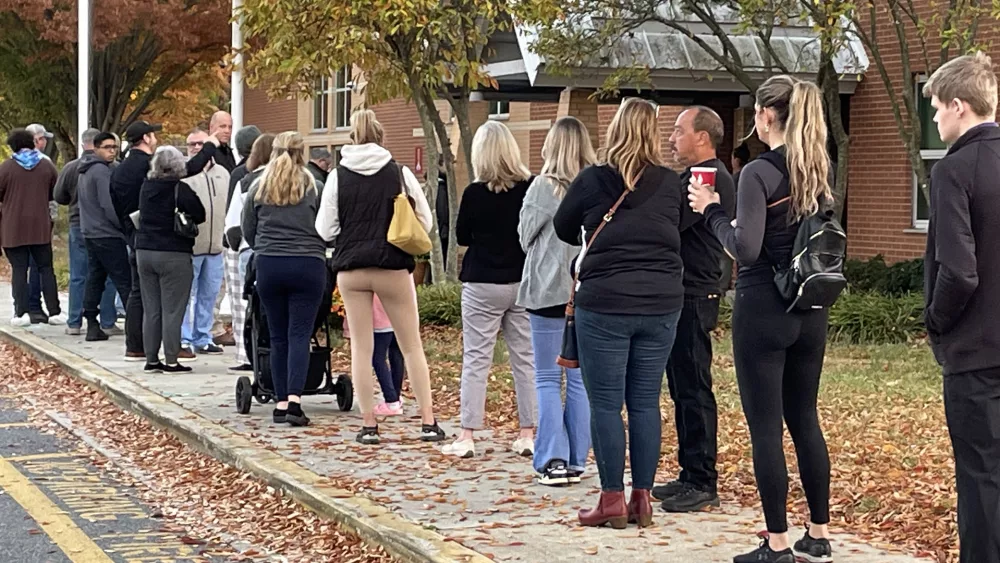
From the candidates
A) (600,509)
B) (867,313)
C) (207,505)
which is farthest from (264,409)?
(867,313)

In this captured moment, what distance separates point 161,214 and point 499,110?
51.1 ft

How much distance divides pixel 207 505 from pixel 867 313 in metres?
9.29

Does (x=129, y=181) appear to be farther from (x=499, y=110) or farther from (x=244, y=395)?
(x=499, y=110)

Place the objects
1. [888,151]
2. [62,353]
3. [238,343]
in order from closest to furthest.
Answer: [238,343] → [62,353] → [888,151]

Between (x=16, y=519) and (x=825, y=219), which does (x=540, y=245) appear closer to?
(x=825, y=219)

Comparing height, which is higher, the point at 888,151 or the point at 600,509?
the point at 888,151

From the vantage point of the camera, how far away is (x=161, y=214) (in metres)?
12.1

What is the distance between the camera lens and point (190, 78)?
36844 mm

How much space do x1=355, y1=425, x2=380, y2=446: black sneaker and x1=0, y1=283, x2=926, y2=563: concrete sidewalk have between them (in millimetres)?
80

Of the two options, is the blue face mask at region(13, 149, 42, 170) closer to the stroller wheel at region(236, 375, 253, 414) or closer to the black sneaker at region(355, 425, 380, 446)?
the stroller wheel at region(236, 375, 253, 414)

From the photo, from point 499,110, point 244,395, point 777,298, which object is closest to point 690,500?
point 777,298

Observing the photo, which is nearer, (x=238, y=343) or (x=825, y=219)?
(x=825, y=219)

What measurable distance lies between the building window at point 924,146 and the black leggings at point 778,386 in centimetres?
1346

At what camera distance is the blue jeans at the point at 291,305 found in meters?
9.52
